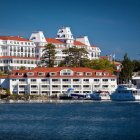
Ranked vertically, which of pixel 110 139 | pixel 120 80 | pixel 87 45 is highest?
pixel 87 45

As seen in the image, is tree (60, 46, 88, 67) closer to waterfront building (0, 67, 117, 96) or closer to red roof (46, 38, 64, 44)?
waterfront building (0, 67, 117, 96)

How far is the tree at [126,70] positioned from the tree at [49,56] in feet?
55.1

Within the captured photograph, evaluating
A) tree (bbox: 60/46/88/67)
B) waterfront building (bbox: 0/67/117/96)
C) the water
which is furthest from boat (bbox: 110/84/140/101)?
the water

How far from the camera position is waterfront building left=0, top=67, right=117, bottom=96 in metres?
117

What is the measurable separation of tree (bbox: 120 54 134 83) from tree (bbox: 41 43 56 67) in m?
16.8

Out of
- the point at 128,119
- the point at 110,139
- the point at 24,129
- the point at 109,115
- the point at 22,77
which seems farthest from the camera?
the point at 22,77

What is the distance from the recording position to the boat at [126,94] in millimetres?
109625

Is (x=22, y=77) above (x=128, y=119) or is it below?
above

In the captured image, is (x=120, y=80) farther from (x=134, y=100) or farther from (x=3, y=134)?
(x=3, y=134)

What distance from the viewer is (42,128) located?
5378 cm

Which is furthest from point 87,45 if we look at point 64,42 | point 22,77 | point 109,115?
point 109,115

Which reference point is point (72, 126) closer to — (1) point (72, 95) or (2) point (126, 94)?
(2) point (126, 94)

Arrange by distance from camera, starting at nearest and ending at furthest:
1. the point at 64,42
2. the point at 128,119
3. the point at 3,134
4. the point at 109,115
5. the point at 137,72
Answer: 1. the point at 3,134
2. the point at 128,119
3. the point at 109,115
4. the point at 137,72
5. the point at 64,42

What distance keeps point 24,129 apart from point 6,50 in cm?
9278
